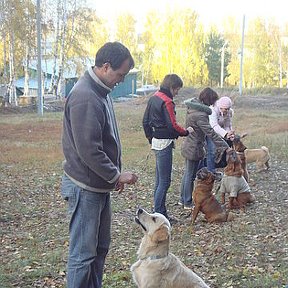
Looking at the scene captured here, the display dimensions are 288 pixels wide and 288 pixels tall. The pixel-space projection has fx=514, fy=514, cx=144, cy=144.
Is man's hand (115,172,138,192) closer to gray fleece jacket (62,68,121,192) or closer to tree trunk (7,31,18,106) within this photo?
gray fleece jacket (62,68,121,192)

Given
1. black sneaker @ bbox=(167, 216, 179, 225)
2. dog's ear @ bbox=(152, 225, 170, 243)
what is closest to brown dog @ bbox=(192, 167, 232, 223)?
black sneaker @ bbox=(167, 216, 179, 225)

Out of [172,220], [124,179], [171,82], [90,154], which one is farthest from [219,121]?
[90,154]

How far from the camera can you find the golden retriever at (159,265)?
398 cm

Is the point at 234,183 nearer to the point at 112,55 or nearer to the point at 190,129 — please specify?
the point at 190,129

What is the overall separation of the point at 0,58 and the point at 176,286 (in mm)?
39144

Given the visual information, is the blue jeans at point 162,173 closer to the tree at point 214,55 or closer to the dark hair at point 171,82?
the dark hair at point 171,82

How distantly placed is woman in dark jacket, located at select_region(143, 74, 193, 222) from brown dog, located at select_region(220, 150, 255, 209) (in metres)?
1.21

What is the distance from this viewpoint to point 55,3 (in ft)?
127

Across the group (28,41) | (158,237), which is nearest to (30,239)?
(158,237)

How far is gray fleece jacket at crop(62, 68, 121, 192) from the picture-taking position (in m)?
3.47

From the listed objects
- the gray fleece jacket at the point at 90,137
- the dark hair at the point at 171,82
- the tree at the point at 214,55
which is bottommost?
the gray fleece jacket at the point at 90,137

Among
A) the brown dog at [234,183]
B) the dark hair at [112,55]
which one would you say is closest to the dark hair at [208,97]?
the brown dog at [234,183]

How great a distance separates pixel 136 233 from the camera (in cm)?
702

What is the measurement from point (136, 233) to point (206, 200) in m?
1.05
